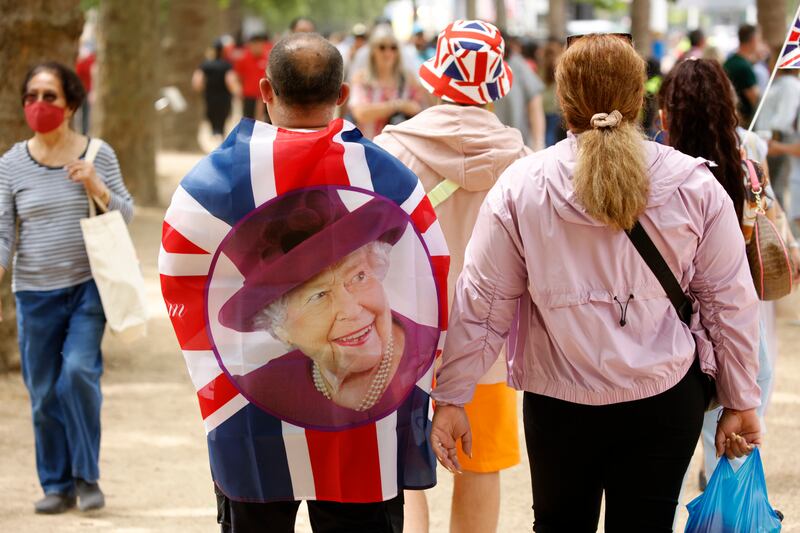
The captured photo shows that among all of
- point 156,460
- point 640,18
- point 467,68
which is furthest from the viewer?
point 640,18

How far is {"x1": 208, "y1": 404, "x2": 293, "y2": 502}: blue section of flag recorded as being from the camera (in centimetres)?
317

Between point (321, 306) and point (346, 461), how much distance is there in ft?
1.25

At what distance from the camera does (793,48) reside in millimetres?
5125

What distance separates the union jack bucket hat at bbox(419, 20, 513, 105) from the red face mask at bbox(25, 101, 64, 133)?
1773 mm

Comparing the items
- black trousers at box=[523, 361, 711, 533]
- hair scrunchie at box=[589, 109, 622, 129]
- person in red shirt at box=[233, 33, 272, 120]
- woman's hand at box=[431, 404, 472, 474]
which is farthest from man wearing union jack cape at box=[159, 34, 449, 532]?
person in red shirt at box=[233, 33, 272, 120]

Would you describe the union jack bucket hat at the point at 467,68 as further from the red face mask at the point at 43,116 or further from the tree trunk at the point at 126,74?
the tree trunk at the point at 126,74

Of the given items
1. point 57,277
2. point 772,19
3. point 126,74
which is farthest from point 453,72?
point 772,19

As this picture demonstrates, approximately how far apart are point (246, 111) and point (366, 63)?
1146 cm

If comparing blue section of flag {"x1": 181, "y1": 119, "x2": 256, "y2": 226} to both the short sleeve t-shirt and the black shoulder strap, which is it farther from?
the short sleeve t-shirt

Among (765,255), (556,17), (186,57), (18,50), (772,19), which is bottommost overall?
(556,17)

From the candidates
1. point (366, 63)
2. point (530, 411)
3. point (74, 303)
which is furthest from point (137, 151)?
point (530, 411)

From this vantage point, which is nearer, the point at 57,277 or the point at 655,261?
the point at 655,261

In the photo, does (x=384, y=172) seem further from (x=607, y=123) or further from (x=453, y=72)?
(x=453, y=72)

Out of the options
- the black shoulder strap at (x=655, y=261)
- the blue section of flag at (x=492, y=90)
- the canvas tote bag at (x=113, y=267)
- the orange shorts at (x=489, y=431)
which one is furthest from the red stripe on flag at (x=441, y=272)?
the canvas tote bag at (x=113, y=267)
